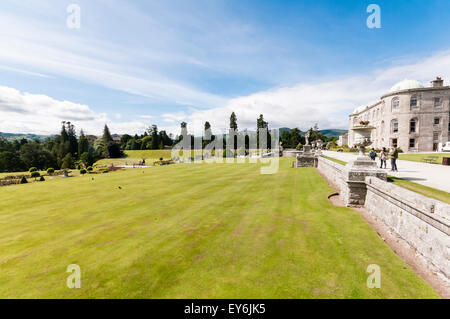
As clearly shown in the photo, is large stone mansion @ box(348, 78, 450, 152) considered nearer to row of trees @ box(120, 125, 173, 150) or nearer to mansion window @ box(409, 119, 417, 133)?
mansion window @ box(409, 119, 417, 133)

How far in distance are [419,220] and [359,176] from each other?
4015 millimetres

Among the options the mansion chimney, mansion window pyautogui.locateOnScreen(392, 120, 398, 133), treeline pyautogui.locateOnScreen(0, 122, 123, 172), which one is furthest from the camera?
treeline pyautogui.locateOnScreen(0, 122, 123, 172)

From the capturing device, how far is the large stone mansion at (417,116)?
141 ft

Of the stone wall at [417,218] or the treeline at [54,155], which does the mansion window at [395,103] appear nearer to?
the stone wall at [417,218]

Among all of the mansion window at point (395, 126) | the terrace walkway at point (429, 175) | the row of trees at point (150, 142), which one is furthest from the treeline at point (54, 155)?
the mansion window at point (395, 126)

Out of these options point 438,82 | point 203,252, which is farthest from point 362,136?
point 438,82

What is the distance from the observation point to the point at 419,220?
544 cm

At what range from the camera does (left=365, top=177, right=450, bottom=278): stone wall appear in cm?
457

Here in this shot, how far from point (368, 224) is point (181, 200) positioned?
393 inches

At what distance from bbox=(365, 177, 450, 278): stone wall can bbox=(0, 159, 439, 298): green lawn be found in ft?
2.17

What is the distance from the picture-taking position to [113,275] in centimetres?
541

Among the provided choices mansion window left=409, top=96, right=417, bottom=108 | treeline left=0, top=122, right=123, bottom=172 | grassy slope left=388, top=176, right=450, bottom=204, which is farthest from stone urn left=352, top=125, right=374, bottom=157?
treeline left=0, top=122, right=123, bottom=172

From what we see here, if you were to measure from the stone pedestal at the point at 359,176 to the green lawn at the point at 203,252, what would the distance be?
1064 mm

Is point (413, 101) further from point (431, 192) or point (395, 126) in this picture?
point (431, 192)
